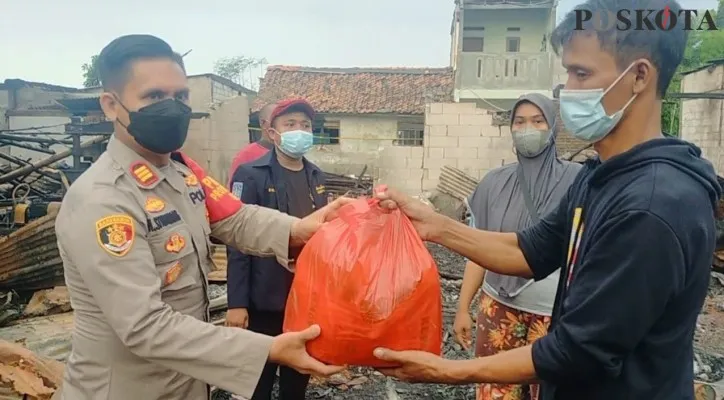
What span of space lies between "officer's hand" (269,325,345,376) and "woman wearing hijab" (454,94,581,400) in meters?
1.27

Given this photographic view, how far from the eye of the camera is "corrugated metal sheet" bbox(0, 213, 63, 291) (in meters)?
4.66

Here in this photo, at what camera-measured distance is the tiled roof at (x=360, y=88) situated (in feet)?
56.4

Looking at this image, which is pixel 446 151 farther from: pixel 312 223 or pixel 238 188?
pixel 312 223

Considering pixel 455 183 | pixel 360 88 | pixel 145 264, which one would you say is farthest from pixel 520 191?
pixel 360 88

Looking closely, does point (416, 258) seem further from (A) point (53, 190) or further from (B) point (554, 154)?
(A) point (53, 190)

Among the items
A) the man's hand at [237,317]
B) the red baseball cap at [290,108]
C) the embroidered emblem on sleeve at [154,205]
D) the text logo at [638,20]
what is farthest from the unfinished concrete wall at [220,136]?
the text logo at [638,20]

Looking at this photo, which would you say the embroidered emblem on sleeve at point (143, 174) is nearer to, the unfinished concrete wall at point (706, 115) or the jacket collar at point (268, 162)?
the jacket collar at point (268, 162)

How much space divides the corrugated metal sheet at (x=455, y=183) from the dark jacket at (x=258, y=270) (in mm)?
9558

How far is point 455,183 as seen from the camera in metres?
12.4

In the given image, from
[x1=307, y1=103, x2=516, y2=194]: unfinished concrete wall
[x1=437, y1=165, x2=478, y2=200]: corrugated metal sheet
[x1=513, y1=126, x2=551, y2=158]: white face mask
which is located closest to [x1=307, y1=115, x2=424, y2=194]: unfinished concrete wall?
[x1=307, y1=103, x2=516, y2=194]: unfinished concrete wall

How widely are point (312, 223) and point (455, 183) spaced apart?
10633 mm

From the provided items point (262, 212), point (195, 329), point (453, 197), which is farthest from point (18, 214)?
point (453, 197)

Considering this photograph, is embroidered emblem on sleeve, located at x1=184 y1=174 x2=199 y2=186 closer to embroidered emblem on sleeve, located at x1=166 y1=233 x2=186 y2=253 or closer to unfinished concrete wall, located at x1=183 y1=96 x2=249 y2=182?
embroidered emblem on sleeve, located at x1=166 y1=233 x2=186 y2=253

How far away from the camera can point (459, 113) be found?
12727mm
